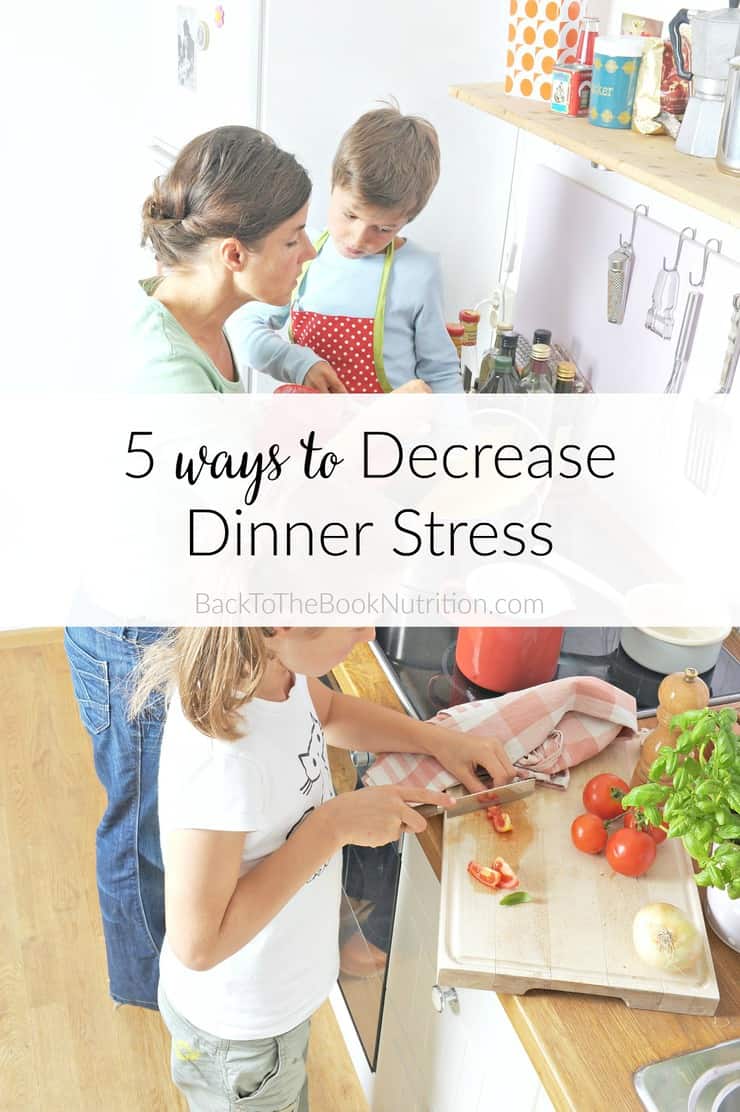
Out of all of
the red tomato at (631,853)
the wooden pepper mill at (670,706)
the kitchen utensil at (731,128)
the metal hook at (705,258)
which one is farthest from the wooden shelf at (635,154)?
the red tomato at (631,853)

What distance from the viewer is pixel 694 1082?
3.00ft

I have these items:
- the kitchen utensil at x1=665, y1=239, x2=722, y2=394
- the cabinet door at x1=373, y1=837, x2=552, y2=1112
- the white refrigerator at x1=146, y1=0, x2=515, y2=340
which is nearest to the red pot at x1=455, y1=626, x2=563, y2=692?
the cabinet door at x1=373, y1=837, x2=552, y2=1112

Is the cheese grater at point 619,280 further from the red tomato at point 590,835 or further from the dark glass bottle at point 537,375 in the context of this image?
the red tomato at point 590,835

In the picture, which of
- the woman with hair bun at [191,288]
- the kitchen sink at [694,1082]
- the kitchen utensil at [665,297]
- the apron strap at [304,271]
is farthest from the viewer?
the apron strap at [304,271]

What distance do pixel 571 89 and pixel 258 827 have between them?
1082 mm

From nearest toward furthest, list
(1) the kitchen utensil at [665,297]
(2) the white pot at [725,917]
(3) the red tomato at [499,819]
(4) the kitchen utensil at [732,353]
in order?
1. (2) the white pot at [725,917]
2. (3) the red tomato at [499,819]
3. (4) the kitchen utensil at [732,353]
4. (1) the kitchen utensil at [665,297]

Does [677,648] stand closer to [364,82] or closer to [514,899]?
[514,899]

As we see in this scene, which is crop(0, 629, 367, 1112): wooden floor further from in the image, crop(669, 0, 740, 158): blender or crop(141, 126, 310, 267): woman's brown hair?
crop(669, 0, 740, 158): blender

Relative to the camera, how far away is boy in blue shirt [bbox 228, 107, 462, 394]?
1.75 m

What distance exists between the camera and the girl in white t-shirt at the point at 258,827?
99 cm

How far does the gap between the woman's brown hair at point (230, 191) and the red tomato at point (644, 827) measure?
2.74 feet

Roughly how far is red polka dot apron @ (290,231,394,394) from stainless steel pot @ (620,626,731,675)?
2.20 ft

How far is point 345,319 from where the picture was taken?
1827 mm

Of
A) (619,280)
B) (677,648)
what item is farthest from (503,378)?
(677,648)
